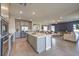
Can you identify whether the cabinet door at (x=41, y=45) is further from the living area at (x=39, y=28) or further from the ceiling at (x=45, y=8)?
the ceiling at (x=45, y=8)

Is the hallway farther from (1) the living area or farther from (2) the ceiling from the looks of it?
(2) the ceiling

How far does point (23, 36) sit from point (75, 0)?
30.7 ft

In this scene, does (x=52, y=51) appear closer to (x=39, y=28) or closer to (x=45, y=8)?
(x=45, y=8)

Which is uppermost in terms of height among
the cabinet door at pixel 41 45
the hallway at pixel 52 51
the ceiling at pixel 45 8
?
the ceiling at pixel 45 8

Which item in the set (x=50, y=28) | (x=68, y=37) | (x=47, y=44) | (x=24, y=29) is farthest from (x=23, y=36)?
(x=50, y=28)

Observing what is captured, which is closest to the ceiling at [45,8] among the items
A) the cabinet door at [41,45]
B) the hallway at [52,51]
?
the cabinet door at [41,45]

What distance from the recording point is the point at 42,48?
14.5 ft

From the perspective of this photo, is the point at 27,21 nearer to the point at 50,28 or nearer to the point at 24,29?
the point at 24,29

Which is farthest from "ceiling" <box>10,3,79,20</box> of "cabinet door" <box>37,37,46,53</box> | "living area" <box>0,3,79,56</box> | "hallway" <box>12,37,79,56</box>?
"hallway" <box>12,37,79,56</box>

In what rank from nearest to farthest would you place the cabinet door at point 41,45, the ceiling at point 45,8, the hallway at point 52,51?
the hallway at point 52,51 → the cabinet door at point 41,45 → the ceiling at point 45,8

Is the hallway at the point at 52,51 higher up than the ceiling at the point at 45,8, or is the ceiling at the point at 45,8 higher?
the ceiling at the point at 45,8

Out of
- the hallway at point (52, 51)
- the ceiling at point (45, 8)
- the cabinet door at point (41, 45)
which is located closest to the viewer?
the hallway at point (52, 51)

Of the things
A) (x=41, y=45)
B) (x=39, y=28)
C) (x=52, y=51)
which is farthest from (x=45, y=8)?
(x=39, y=28)

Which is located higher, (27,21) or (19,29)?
(27,21)
